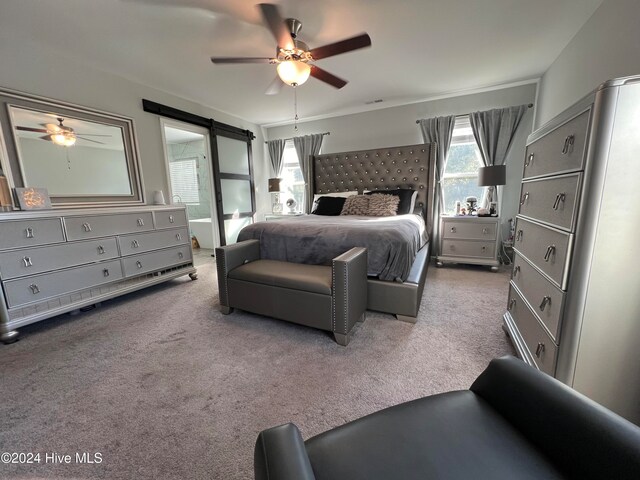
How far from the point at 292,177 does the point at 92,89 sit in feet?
10.6

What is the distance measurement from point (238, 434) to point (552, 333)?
1.57 metres

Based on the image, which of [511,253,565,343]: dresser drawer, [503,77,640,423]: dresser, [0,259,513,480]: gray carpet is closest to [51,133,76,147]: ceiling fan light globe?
[0,259,513,480]: gray carpet

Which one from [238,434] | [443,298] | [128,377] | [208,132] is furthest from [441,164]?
[128,377]

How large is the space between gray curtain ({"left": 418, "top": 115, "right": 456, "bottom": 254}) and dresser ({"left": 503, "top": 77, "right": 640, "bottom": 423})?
8.87 feet

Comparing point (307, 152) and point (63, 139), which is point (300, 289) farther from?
point (307, 152)

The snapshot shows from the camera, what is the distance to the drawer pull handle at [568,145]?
1.15 meters

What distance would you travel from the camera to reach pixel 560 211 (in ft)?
3.99

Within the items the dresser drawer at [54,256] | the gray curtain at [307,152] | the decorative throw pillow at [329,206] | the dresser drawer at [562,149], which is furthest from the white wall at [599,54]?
the dresser drawer at [54,256]

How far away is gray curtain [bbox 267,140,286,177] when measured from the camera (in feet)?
17.2

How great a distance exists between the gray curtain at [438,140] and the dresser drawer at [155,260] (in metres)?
3.66

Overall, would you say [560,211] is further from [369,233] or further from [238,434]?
[238,434]

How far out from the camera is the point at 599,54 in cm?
213

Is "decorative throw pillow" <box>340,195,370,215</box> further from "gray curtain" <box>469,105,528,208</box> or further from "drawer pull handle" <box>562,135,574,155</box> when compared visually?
"drawer pull handle" <box>562,135,574,155</box>

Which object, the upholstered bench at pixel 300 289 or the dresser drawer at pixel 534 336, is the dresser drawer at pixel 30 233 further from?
the dresser drawer at pixel 534 336
